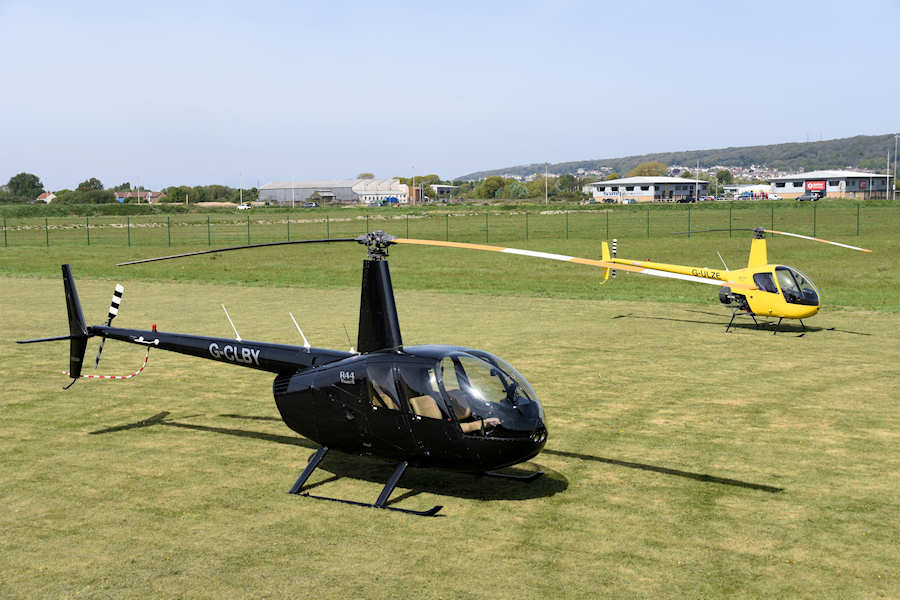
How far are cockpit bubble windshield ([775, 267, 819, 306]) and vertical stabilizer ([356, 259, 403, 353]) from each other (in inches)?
642

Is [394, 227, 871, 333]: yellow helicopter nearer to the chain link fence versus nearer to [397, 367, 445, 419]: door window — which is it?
[397, 367, 445, 419]: door window

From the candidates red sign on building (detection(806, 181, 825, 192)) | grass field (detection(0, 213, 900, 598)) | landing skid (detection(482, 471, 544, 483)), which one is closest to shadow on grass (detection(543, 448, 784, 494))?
grass field (detection(0, 213, 900, 598))

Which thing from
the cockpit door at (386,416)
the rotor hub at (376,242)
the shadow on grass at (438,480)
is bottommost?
the shadow on grass at (438,480)

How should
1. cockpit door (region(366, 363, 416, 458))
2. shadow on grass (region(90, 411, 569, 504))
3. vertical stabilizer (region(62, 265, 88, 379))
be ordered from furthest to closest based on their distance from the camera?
vertical stabilizer (region(62, 265, 88, 379)) → shadow on grass (region(90, 411, 569, 504)) → cockpit door (region(366, 363, 416, 458))

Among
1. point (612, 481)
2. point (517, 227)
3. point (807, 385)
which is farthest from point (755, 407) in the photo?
point (517, 227)

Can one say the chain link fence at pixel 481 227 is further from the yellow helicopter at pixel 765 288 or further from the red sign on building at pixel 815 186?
the red sign on building at pixel 815 186

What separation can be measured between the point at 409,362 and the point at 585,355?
11.1 metres

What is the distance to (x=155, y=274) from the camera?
4597 centimetres

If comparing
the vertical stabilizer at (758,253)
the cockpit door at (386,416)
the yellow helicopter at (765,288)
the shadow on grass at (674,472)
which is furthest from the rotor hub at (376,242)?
the vertical stabilizer at (758,253)

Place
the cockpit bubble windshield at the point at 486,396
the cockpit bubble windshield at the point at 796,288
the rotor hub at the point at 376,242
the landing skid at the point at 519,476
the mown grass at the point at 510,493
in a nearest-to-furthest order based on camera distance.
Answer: the mown grass at the point at 510,493 → the cockpit bubble windshield at the point at 486,396 → the rotor hub at the point at 376,242 → the landing skid at the point at 519,476 → the cockpit bubble windshield at the point at 796,288

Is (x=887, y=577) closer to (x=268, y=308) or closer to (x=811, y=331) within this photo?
(x=811, y=331)

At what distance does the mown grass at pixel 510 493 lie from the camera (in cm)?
915

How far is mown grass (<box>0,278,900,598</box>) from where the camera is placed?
9.15 metres

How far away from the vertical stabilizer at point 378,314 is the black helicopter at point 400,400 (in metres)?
0.01
